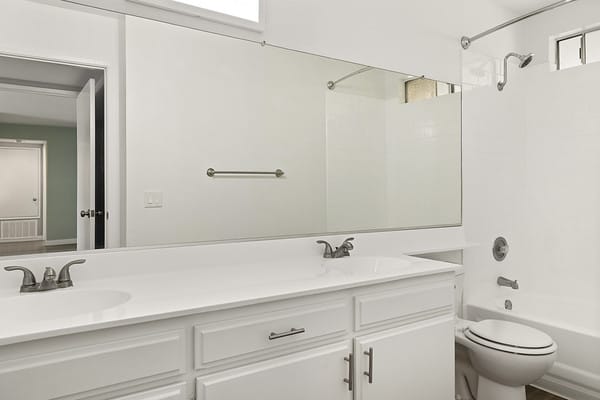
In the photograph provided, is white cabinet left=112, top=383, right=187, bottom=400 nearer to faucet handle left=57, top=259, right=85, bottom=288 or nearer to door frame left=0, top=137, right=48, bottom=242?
faucet handle left=57, top=259, right=85, bottom=288

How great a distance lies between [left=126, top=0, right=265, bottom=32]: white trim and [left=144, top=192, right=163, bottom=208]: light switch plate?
72 centimetres

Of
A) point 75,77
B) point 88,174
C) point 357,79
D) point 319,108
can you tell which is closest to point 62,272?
point 88,174

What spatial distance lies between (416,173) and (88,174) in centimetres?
170

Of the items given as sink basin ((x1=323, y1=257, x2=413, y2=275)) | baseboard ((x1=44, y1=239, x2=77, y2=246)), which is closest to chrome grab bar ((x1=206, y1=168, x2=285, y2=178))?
sink basin ((x1=323, y1=257, x2=413, y2=275))

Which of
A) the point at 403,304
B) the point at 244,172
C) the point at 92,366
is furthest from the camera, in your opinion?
the point at 244,172

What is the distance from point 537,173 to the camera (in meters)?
2.87

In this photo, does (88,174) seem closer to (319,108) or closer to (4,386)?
(4,386)

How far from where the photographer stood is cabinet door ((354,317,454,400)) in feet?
→ 4.69

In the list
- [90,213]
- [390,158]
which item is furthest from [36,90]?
[390,158]

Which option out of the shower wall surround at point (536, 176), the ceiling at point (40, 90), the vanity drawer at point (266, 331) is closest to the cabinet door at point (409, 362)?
the vanity drawer at point (266, 331)

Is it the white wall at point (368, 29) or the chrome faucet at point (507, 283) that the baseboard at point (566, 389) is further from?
the white wall at point (368, 29)

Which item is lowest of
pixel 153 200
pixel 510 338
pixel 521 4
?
pixel 510 338

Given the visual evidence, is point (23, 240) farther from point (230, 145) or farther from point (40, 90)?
point (230, 145)

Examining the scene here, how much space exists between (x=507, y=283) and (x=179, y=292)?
90.1 inches
